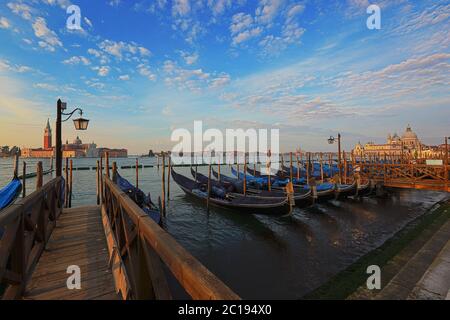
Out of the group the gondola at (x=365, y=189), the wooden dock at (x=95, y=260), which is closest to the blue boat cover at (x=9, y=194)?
the wooden dock at (x=95, y=260)

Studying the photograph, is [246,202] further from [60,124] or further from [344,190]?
[60,124]

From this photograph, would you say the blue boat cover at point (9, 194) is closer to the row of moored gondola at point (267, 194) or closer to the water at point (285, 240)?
the water at point (285, 240)

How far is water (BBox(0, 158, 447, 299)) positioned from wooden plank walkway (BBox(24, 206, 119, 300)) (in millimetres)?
3500

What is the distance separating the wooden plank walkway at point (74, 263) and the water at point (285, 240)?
11.5 feet

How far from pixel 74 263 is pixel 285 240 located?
745 centimetres

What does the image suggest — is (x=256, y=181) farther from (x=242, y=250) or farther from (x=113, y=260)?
(x=113, y=260)

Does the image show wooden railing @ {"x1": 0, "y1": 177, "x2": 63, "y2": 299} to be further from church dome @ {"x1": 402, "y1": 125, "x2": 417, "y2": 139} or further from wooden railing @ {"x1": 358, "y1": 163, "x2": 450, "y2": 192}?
church dome @ {"x1": 402, "y1": 125, "x2": 417, "y2": 139}

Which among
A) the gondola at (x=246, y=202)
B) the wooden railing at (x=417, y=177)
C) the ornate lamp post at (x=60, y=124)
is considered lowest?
the gondola at (x=246, y=202)

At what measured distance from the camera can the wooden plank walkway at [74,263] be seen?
8.48 feet

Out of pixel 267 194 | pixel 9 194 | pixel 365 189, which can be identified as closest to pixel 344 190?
pixel 365 189

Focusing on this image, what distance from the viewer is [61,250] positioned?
12.3 feet

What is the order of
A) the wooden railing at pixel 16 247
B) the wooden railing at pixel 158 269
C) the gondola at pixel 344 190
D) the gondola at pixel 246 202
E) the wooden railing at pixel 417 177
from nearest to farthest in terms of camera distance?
the wooden railing at pixel 158 269 → the wooden railing at pixel 16 247 → the gondola at pixel 246 202 → the wooden railing at pixel 417 177 → the gondola at pixel 344 190

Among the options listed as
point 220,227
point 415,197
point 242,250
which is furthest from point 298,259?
point 415,197
